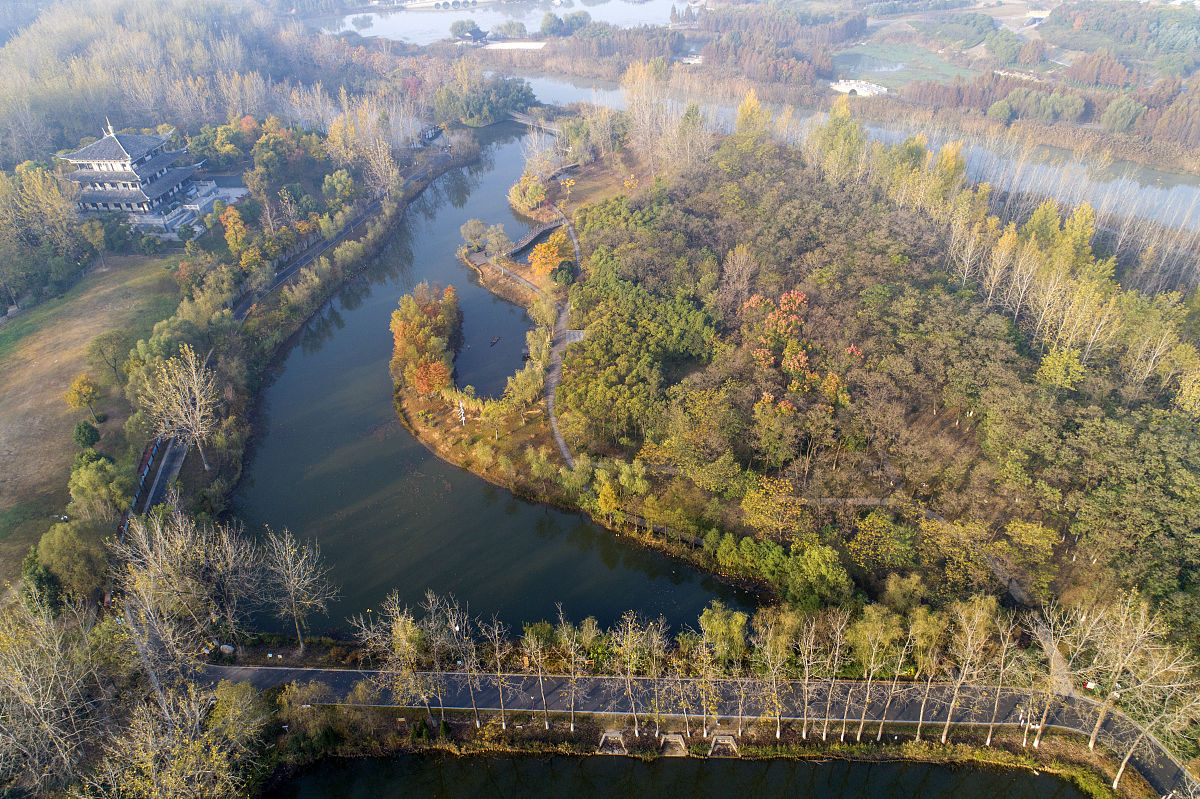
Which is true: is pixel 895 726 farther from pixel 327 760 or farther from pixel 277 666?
pixel 277 666

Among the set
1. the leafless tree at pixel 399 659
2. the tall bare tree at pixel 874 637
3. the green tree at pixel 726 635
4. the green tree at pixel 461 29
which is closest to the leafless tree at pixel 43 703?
the leafless tree at pixel 399 659

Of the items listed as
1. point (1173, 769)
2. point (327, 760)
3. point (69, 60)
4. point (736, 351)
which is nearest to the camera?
point (1173, 769)

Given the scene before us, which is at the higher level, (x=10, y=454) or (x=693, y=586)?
(x=10, y=454)

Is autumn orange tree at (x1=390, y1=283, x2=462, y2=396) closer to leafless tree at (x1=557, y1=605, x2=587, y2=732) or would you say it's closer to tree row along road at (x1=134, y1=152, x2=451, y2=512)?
tree row along road at (x1=134, y1=152, x2=451, y2=512)

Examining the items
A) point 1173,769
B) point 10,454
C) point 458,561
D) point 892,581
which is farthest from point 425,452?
point 1173,769

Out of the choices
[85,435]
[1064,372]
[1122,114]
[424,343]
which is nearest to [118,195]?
[85,435]

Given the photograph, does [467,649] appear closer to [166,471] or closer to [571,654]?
[571,654]
